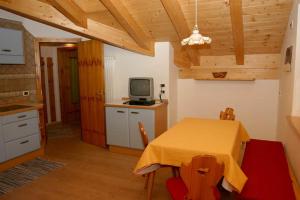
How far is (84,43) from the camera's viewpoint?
444 cm

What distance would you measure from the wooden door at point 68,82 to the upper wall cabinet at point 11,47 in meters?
2.55

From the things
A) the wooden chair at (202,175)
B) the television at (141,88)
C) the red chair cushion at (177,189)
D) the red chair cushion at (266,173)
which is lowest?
the red chair cushion at (177,189)

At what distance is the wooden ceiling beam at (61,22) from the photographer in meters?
2.23

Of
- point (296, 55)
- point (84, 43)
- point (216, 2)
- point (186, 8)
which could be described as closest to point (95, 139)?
point (84, 43)

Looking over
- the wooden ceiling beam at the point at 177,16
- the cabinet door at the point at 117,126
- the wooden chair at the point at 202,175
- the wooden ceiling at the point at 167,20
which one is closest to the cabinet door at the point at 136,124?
the cabinet door at the point at 117,126

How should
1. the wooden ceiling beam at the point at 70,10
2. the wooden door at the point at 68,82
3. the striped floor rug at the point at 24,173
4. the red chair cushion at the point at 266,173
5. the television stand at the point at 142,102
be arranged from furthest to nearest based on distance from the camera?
the wooden door at the point at 68,82 → the television stand at the point at 142,102 → the striped floor rug at the point at 24,173 → the wooden ceiling beam at the point at 70,10 → the red chair cushion at the point at 266,173

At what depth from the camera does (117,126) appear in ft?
13.5

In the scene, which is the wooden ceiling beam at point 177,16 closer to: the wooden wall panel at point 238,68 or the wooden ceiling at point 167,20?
the wooden ceiling at point 167,20

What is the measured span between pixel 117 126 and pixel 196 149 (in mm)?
2273

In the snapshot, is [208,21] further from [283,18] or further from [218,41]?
[283,18]

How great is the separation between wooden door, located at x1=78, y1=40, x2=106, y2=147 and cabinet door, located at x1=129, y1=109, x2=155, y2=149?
68cm

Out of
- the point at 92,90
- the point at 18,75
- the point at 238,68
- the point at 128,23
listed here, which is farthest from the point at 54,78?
the point at 238,68

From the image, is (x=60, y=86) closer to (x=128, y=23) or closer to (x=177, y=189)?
(x=128, y=23)

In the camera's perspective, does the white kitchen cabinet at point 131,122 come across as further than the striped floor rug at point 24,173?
Yes
